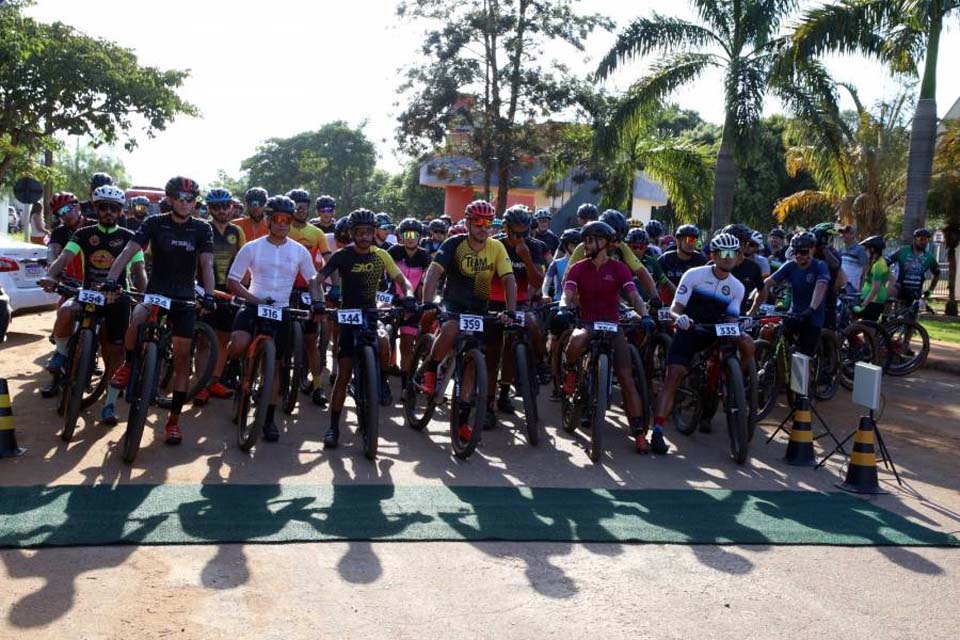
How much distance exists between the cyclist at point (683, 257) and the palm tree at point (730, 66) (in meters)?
9.65

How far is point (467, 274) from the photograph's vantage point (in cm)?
871

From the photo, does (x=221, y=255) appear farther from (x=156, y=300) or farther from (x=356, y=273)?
(x=156, y=300)

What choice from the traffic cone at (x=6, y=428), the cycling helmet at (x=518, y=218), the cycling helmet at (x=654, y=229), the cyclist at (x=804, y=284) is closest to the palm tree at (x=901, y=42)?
the cycling helmet at (x=654, y=229)

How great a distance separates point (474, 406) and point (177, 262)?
2646 mm

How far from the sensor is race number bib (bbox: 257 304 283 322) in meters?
8.04

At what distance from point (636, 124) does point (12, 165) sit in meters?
16.0

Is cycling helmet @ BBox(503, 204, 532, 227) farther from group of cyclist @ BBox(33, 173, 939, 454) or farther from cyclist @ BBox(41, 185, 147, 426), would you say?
cyclist @ BBox(41, 185, 147, 426)

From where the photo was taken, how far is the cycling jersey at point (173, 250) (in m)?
8.02

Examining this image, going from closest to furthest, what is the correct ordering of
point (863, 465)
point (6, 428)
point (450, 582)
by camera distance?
point (450, 582)
point (6, 428)
point (863, 465)

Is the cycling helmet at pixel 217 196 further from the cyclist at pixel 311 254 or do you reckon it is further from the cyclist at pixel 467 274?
the cyclist at pixel 467 274

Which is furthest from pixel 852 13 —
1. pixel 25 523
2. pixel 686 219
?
pixel 25 523

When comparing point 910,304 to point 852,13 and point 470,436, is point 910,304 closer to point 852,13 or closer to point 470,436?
point 852,13

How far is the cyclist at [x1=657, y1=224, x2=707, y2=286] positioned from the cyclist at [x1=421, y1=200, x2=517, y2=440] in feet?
9.41

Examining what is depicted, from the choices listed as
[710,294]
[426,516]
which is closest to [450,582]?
[426,516]
